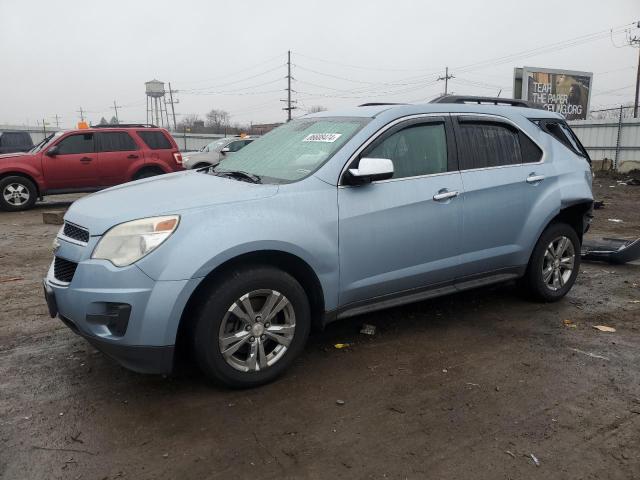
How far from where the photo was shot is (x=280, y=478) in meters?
2.52

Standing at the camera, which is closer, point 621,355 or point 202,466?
point 202,466

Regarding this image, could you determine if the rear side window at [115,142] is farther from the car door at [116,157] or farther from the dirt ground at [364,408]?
the dirt ground at [364,408]

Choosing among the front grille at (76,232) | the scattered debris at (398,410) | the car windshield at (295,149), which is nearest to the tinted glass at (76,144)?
the car windshield at (295,149)

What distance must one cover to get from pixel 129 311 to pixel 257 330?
772 mm

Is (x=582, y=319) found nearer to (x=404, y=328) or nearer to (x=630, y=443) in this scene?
(x=404, y=328)

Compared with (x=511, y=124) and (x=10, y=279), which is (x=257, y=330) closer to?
(x=511, y=124)

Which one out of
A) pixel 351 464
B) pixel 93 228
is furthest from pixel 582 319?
pixel 93 228

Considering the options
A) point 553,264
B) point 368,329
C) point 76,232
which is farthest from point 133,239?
point 553,264

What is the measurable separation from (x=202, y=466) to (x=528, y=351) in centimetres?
255

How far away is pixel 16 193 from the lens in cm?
1168

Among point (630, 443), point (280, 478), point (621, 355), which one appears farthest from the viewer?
point (621, 355)

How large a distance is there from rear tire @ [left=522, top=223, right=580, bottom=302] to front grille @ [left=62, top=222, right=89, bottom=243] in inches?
144

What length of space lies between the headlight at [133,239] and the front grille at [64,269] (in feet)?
0.80

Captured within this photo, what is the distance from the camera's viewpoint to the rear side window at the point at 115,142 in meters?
12.2
